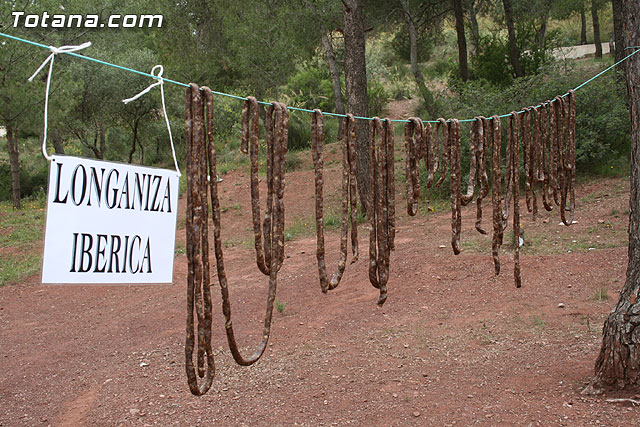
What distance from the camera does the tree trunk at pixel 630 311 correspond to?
397cm

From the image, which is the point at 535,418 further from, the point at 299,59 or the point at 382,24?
the point at 299,59

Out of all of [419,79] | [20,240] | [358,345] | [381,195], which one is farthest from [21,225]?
[381,195]

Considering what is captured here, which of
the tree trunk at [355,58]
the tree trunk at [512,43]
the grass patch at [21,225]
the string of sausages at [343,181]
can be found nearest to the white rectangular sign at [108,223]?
the string of sausages at [343,181]

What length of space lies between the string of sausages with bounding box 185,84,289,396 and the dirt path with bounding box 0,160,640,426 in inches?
79.1

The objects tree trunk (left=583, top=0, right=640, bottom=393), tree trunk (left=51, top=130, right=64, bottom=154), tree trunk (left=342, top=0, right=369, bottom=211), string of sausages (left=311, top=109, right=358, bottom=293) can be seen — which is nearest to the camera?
string of sausages (left=311, top=109, right=358, bottom=293)

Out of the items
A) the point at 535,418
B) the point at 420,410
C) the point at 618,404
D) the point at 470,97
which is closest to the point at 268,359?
the point at 420,410

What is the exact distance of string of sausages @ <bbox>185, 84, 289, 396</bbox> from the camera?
2.51 meters

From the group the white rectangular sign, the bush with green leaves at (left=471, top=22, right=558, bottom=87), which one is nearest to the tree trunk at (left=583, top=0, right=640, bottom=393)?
the white rectangular sign

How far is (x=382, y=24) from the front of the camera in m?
17.5

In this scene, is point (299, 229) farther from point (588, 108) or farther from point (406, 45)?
point (406, 45)

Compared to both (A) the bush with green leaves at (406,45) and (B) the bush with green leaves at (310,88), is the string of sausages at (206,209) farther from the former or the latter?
(B) the bush with green leaves at (310,88)

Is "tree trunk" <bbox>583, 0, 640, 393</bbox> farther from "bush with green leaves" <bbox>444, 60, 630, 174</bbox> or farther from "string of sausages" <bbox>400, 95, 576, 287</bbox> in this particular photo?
"bush with green leaves" <bbox>444, 60, 630, 174</bbox>

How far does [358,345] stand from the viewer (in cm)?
567

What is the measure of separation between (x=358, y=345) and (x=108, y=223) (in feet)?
11.9
